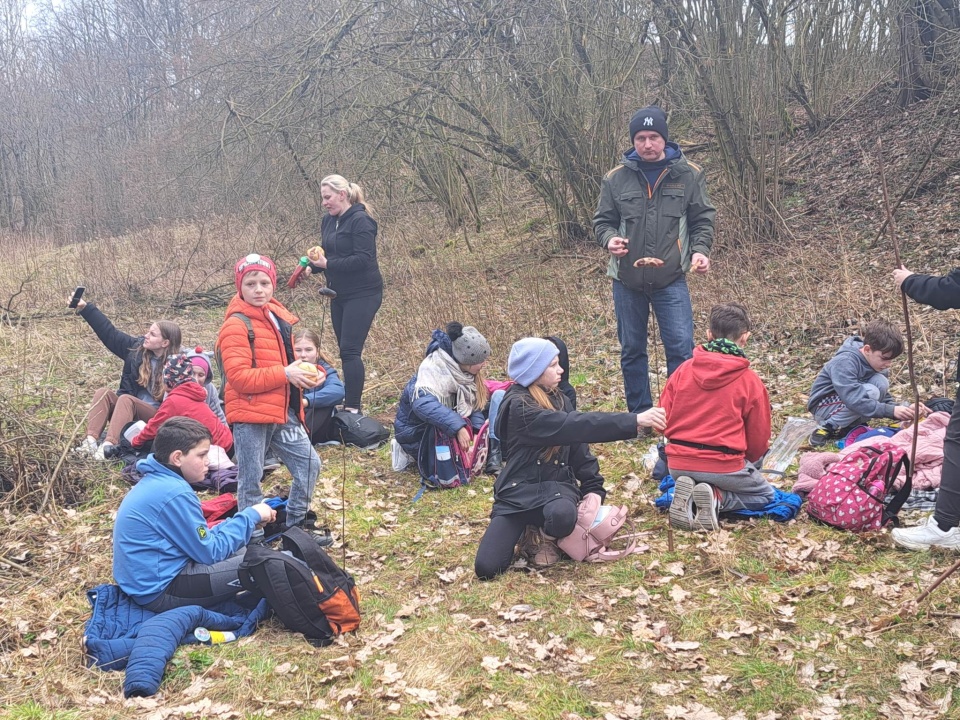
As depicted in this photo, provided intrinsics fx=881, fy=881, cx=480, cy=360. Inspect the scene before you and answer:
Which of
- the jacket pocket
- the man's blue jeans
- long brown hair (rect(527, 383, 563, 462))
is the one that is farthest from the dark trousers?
the jacket pocket

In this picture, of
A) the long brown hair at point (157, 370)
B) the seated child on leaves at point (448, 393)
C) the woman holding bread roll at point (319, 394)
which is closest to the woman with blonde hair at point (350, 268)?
the woman holding bread roll at point (319, 394)

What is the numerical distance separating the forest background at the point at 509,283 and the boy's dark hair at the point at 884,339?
122 cm

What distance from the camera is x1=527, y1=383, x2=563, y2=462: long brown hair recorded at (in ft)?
16.1

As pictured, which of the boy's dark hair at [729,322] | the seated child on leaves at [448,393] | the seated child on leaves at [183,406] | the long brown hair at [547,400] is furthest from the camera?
the seated child on leaves at [183,406]

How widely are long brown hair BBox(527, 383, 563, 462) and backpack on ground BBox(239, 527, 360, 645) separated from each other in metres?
1.34

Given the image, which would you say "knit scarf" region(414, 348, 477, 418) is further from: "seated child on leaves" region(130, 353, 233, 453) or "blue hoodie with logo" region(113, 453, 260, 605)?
"blue hoodie with logo" region(113, 453, 260, 605)

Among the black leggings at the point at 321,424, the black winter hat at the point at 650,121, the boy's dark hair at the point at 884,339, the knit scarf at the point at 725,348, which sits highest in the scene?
the black winter hat at the point at 650,121

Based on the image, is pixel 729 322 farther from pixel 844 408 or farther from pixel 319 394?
pixel 319 394

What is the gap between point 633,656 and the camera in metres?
4.06

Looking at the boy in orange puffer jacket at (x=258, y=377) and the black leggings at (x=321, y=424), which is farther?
the black leggings at (x=321, y=424)

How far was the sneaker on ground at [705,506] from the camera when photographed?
16.8ft

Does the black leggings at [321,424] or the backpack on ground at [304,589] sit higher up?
the black leggings at [321,424]

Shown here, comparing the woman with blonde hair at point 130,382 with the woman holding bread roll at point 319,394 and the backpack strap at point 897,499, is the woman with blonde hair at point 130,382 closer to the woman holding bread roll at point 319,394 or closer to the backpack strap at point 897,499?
the woman holding bread roll at point 319,394

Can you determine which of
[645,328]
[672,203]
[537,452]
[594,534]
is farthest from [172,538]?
[672,203]
